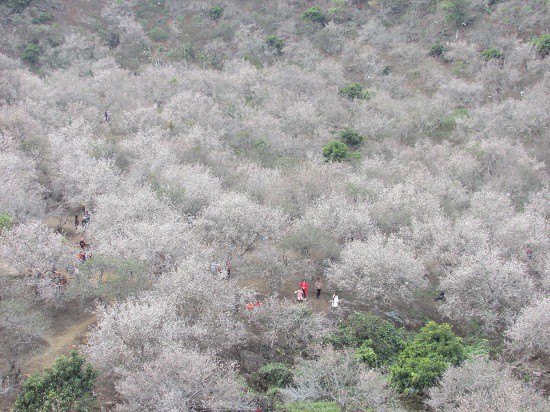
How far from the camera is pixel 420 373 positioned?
1722cm

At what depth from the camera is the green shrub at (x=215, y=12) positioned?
66188mm

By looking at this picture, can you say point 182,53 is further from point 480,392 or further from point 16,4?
point 480,392

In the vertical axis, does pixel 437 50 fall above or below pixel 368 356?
above

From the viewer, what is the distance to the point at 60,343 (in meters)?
19.5

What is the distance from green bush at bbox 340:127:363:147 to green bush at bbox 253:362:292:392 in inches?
1153

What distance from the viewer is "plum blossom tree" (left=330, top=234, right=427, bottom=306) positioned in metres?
21.9

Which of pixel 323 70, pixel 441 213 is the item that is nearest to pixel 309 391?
pixel 441 213

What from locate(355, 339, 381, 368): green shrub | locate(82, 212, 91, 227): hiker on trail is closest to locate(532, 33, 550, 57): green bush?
locate(355, 339, 381, 368): green shrub

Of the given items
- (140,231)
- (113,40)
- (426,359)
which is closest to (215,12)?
(113,40)

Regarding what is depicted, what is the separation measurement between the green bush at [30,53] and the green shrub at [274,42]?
1055 inches

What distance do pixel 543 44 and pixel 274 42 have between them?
98.1 ft

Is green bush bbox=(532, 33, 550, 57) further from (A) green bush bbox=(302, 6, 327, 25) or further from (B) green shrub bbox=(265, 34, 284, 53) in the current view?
(B) green shrub bbox=(265, 34, 284, 53)

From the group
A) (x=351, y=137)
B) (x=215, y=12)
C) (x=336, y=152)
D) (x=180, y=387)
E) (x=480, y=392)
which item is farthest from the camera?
(x=215, y=12)

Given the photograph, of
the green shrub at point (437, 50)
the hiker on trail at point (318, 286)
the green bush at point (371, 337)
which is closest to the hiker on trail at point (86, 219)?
the hiker on trail at point (318, 286)
